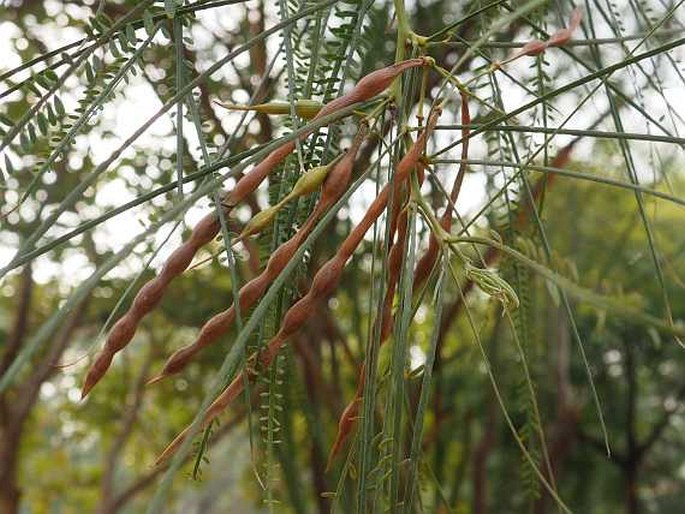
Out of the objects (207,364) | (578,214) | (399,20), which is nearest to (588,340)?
(578,214)

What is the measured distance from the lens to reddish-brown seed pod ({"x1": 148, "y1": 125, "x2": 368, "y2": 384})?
1.29 feet

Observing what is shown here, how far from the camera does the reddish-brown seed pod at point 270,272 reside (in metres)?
0.39

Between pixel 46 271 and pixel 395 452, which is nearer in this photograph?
pixel 395 452

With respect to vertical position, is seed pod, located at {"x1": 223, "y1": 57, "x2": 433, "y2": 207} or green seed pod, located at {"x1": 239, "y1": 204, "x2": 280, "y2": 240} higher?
seed pod, located at {"x1": 223, "y1": 57, "x2": 433, "y2": 207}

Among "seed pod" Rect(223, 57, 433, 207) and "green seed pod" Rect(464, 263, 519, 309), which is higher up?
"seed pod" Rect(223, 57, 433, 207)

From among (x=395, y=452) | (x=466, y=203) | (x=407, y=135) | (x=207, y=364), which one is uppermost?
(x=207, y=364)

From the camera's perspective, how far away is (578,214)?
227 cm

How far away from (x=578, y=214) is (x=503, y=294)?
76.0 inches

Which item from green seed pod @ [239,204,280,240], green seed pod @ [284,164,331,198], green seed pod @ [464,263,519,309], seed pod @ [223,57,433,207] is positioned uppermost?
seed pod @ [223,57,433,207]

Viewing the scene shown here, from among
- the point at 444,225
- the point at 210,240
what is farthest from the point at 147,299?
→ the point at 444,225

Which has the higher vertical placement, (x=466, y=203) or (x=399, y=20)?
(x=466, y=203)

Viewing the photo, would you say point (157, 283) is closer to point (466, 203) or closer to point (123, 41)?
point (123, 41)

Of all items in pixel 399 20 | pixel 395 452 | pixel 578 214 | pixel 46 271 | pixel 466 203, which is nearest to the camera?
pixel 395 452

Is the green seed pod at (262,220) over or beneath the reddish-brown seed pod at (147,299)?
over
